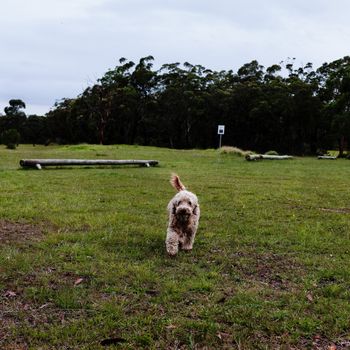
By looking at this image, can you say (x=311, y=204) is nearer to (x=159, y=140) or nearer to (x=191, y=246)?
(x=191, y=246)

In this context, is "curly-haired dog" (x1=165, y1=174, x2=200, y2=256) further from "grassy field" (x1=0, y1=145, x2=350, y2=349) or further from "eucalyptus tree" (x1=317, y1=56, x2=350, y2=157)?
"eucalyptus tree" (x1=317, y1=56, x2=350, y2=157)

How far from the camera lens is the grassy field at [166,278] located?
349 cm

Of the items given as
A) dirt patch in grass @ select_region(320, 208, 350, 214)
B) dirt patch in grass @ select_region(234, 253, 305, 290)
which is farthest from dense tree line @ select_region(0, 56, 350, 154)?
dirt patch in grass @ select_region(234, 253, 305, 290)

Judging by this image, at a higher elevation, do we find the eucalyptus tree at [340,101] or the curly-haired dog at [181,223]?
the eucalyptus tree at [340,101]

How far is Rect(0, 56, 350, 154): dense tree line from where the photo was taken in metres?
42.7

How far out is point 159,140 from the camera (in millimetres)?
52656

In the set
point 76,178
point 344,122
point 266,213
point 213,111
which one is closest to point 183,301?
point 266,213

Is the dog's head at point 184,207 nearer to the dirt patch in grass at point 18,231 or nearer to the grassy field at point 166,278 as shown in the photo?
the grassy field at point 166,278

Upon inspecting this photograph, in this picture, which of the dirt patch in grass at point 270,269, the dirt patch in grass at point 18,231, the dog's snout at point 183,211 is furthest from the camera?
the dirt patch in grass at point 18,231

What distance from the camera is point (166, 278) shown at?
4680 mm

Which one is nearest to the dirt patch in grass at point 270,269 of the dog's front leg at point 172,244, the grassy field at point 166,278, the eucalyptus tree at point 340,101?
the grassy field at point 166,278

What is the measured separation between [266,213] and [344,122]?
28.2 m

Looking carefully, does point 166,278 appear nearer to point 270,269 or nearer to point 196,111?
point 270,269

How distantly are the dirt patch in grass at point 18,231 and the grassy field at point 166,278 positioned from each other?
0.02 metres
